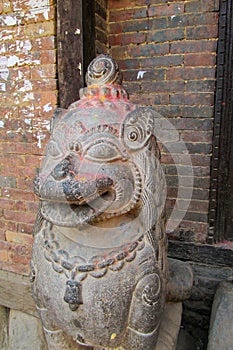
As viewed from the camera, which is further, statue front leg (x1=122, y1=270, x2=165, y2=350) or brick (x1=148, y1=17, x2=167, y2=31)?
brick (x1=148, y1=17, x2=167, y2=31)

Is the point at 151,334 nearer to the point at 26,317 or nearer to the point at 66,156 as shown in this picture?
the point at 66,156

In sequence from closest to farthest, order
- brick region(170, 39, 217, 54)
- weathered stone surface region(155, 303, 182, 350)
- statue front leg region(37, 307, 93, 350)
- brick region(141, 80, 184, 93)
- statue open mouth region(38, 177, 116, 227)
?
statue open mouth region(38, 177, 116, 227) → statue front leg region(37, 307, 93, 350) → weathered stone surface region(155, 303, 182, 350) → brick region(170, 39, 217, 54) → brick region(141, 80, 184, 93)

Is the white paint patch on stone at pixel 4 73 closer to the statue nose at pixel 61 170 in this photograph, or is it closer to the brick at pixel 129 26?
the brick at pixel 129 26

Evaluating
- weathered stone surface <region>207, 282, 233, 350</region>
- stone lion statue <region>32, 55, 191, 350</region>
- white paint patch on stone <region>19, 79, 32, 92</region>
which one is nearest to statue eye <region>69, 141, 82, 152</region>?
stone lion statue <region>32, 55, 191, 350</region>

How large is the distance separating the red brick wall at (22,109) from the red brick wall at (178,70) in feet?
1.78

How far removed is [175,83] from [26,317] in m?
1.80

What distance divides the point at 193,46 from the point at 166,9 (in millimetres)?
299

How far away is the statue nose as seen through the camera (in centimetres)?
92

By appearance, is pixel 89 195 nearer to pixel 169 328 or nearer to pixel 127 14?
pixel 169 328

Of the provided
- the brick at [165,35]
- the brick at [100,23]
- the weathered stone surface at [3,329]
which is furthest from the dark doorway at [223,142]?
the weathered stone surface at [3,329]

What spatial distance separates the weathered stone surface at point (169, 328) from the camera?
126 centimetres

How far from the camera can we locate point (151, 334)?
1.05 m

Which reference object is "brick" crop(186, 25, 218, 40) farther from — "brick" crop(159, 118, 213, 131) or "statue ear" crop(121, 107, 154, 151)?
"statue ear" crop(121, 107, 154, 151)

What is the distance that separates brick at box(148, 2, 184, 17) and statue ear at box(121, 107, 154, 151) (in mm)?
1183
